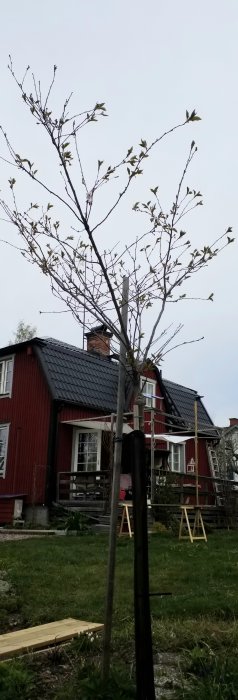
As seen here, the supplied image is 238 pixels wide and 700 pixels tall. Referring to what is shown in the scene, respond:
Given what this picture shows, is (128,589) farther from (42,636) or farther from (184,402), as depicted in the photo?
(184,402)

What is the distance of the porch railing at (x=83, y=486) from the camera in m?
15.2

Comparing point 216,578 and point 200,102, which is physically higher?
point 200,102

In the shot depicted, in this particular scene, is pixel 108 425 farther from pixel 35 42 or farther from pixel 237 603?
pixel 35 42

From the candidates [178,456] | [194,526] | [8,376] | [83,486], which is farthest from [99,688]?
[178,456]

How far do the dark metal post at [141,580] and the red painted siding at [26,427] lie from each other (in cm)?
1409

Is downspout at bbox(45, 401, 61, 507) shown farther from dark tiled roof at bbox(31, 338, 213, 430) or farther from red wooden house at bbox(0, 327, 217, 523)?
dark tiled roof at bbox(31, 338, 213, 430)

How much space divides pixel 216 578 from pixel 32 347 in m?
12.3

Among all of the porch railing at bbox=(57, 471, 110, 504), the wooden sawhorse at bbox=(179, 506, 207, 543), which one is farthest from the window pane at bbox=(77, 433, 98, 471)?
the wooden sawhorse at bbox=(179, 506, 207, 543)

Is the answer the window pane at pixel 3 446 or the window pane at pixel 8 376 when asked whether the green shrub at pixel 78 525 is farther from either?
the window pane at pixel 8 376

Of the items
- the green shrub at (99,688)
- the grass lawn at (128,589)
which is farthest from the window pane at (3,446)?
the green shrub at (99,688)

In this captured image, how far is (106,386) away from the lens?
20.0 metres

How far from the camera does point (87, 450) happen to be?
59.3ft

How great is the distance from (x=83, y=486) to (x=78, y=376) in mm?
3696

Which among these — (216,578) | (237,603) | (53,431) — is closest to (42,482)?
(53,431)
